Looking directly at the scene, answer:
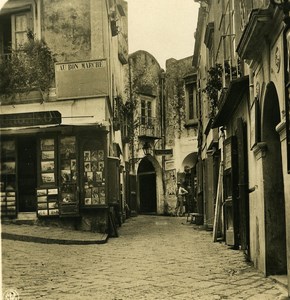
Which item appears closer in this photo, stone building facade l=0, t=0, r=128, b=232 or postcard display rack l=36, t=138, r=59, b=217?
stone building facade l=0, t=0, r=128, b=232

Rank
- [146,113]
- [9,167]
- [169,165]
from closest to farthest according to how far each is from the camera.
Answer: [9,167], [146,113], [169,165]

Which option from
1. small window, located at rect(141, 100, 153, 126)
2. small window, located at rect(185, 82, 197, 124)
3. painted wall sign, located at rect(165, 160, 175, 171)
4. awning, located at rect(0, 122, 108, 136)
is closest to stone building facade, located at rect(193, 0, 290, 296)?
awning, located at rect(0, 122, 108, 136)

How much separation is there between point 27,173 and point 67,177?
91 centimetres

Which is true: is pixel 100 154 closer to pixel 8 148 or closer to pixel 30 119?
pixel 30 119

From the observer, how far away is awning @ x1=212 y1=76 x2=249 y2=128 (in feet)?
23.0

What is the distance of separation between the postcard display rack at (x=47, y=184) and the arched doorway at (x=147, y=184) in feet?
33.0

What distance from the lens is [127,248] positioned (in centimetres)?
896

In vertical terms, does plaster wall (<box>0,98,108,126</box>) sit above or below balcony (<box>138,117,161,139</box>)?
below

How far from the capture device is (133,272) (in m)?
6.42

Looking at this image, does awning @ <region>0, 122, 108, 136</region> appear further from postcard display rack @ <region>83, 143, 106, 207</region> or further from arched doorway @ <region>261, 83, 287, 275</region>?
arched doorway @ <region>261, 83, 287, 275</region>

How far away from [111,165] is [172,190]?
29.7ft

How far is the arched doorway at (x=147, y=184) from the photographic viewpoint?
20.9m

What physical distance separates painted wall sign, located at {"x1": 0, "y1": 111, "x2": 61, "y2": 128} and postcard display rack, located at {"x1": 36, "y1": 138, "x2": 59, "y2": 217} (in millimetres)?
501

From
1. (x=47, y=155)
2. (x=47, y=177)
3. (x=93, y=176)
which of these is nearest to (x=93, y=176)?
(x=93, y=176)
